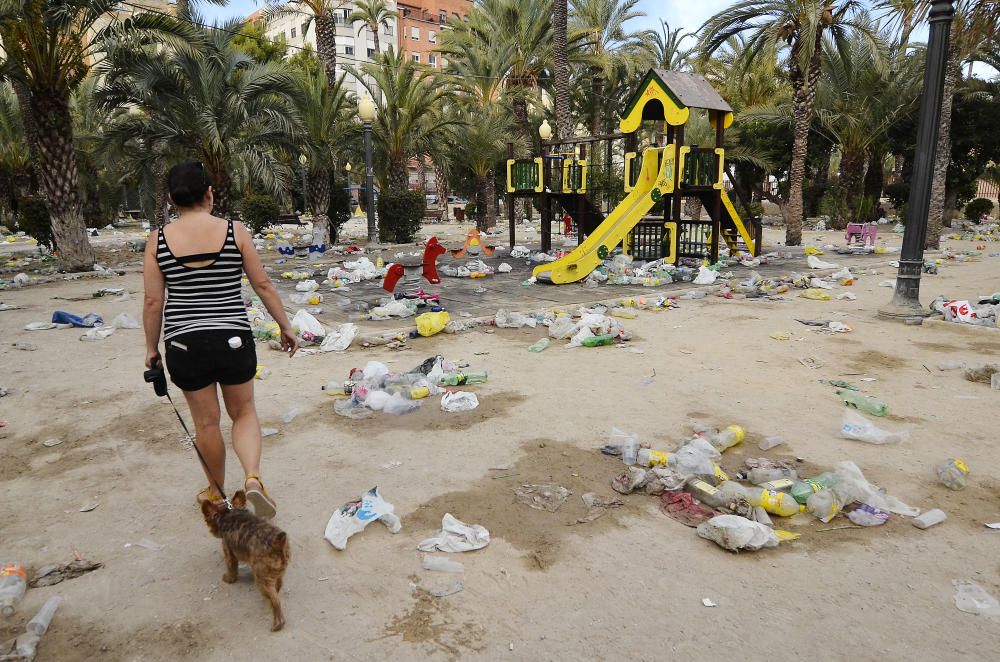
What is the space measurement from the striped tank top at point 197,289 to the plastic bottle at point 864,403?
402 cm

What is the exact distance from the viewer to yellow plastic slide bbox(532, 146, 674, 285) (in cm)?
1092

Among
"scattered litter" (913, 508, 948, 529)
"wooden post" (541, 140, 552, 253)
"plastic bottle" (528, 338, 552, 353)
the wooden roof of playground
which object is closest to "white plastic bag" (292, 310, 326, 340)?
"plastic bottle" (528, 338, 552, 353)

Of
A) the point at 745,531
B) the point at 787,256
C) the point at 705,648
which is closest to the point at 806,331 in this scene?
the point at 745,531

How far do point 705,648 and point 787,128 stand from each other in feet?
86.8

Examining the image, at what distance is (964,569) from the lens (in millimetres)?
2625

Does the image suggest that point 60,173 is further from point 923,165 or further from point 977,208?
point 977,208

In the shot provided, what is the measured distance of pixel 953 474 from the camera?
3311mm

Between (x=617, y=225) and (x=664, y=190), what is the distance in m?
1.27

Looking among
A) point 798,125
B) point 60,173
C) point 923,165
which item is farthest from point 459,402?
point 798,125

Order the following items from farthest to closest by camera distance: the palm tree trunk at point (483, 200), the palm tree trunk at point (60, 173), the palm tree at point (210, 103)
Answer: the palm tree trunk at point (483, 200)
the palm tree at point (210, 103)
the palm tree trunk at point (60, 173)

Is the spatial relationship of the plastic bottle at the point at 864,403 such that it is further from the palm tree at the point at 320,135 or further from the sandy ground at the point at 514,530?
the palm tree at the point at 320,135

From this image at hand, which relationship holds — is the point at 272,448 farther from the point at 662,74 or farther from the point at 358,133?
the point at 358,133

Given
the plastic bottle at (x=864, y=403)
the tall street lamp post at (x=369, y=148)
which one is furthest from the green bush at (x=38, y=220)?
the plastic bottle at (x=864, y=403)

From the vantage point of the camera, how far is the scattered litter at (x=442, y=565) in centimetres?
266
